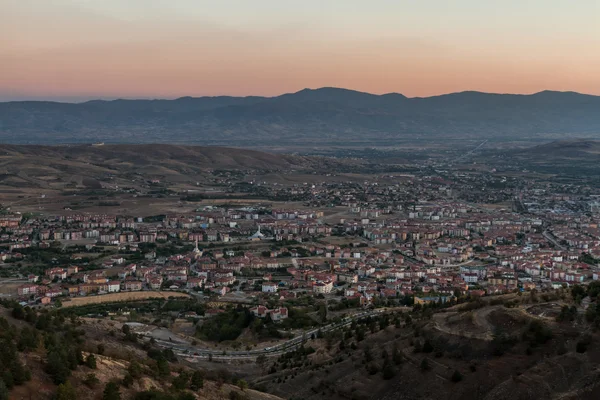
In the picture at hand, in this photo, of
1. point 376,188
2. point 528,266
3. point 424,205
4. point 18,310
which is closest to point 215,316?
point 18,310

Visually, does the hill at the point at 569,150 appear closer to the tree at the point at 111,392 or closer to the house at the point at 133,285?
the house at the point at 133,285

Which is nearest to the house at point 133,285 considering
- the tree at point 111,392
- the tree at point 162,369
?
the tree at point 162,369

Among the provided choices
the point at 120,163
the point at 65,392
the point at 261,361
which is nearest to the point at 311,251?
the point at 261,361

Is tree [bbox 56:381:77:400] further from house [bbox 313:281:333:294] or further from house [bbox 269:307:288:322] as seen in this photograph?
house [bbox 313:281:333:294]

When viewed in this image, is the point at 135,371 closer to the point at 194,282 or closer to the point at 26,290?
the point at 26,290

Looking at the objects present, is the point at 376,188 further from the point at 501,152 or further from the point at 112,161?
the point at 501,152
